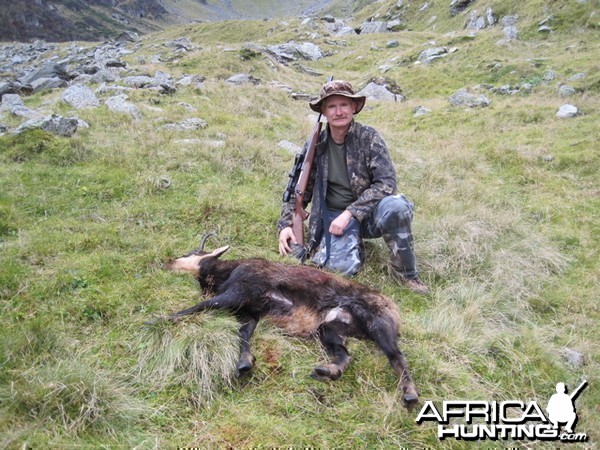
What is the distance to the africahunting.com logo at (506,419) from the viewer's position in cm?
243

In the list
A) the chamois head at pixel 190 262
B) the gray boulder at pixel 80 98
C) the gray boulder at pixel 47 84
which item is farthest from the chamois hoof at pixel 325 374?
the gray boulder at pixel 47 84

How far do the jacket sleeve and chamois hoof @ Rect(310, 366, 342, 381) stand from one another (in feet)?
5.91

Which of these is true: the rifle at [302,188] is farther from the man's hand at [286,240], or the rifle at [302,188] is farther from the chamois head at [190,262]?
the chamois head at [190,262]

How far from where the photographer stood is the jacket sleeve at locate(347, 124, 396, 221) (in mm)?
4230

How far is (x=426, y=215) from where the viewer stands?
587cm

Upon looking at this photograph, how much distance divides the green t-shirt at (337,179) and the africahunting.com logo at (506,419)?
97.8 inches

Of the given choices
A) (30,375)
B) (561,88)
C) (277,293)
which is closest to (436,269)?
(277,293)

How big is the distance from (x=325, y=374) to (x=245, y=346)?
597 millimetres

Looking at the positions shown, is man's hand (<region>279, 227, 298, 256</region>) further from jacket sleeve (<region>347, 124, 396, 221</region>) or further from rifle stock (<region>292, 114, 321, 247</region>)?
jacket sleeve (<region>347, 124, 396, 221</region>)

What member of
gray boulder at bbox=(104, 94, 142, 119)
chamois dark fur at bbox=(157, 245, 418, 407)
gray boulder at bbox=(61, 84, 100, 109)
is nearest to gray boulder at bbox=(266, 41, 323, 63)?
gray boulder at bbox=(61, 84, 100, 109)

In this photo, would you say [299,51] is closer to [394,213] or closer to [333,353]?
[394,213]

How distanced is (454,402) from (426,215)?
3.58m

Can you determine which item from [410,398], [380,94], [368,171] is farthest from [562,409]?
[380,94]

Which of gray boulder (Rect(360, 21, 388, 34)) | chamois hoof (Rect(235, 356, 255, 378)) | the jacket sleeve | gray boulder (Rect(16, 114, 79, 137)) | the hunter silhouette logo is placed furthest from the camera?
gray boulder (Rect(360, 21, 388, 34))
